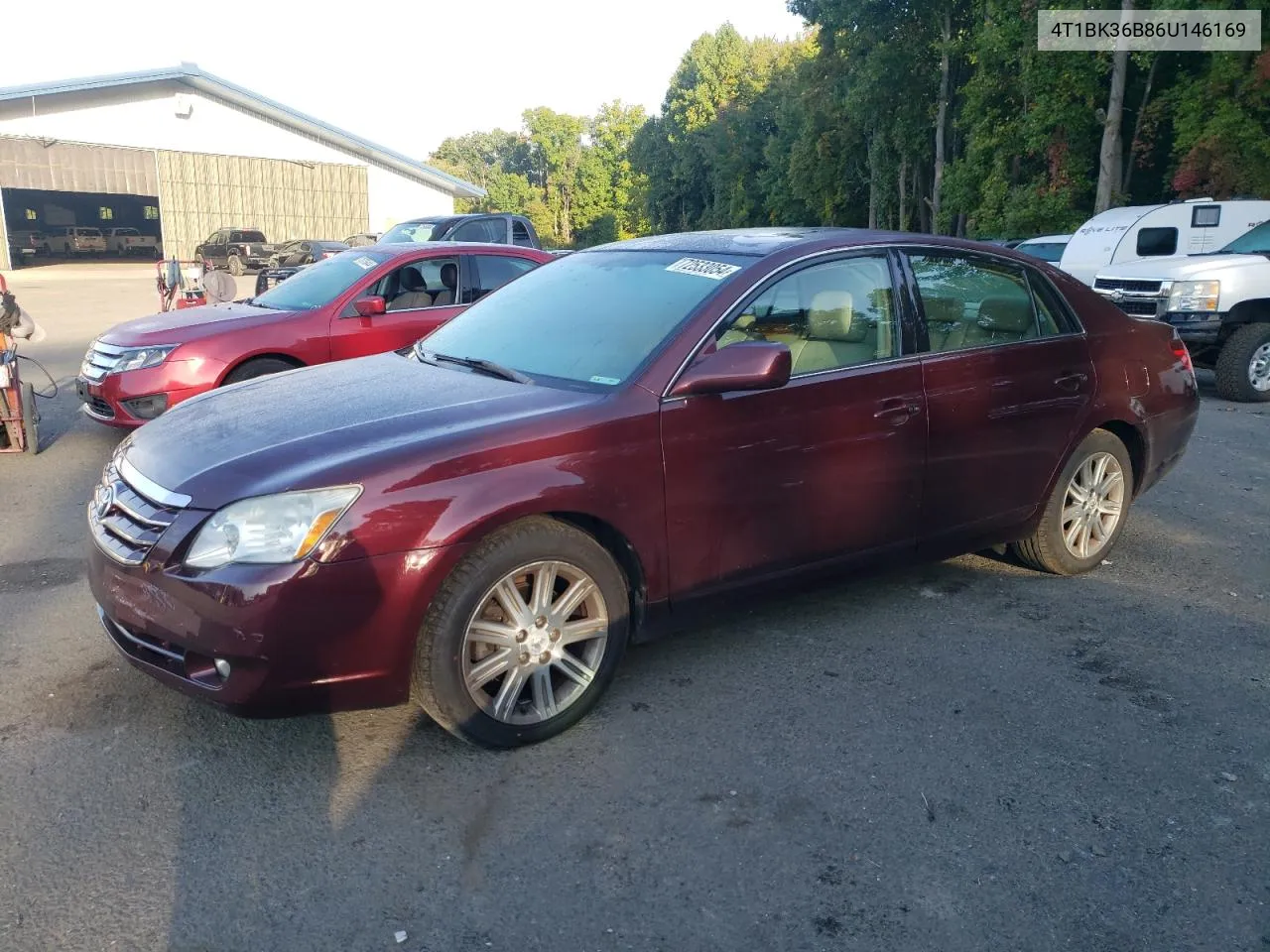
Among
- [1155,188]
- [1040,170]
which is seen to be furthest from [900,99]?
[1155,188]

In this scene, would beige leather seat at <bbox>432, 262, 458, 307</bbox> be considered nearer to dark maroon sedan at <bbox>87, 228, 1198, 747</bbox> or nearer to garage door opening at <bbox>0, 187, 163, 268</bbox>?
dark maroon sedan at <bbox>87, 228, 1198, 747</bbox>

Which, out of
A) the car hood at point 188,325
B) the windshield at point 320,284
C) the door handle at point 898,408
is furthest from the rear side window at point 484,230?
the door handle at point 898,408

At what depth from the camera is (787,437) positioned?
389cm

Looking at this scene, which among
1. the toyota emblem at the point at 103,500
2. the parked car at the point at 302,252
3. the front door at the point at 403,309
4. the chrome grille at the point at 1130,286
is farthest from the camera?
the parked car at the point at 302,252

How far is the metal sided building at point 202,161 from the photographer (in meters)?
36.3

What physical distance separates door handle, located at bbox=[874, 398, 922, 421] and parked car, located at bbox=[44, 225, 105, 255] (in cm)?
5268

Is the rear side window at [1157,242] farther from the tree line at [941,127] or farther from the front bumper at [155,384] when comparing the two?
the front bumper at [155,384]

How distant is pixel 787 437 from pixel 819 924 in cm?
182

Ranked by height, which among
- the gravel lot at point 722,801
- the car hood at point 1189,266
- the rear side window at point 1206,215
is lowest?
the gravel lot at point 722,801

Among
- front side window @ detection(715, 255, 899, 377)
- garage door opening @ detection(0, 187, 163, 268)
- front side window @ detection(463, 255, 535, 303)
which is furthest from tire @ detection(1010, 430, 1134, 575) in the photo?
garage door opening @ detection(0, 187, 163, 268)

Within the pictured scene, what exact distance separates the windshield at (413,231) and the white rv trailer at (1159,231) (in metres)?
9.51

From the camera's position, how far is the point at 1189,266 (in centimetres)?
1082

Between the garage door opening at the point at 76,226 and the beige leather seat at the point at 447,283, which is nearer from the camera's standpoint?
the beige leather seat at the point at 447,283

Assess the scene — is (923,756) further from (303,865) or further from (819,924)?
(303,865)
